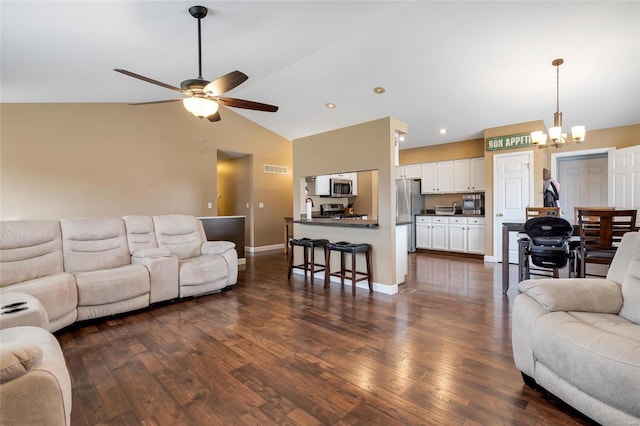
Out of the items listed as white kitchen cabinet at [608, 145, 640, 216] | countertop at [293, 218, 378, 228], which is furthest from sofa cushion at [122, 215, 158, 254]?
white kitchen cabinet at [608, 145, 640, 216]

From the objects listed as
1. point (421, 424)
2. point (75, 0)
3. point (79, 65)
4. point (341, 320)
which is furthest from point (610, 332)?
point (79, 65)

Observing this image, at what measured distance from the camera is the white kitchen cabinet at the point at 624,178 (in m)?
4.73

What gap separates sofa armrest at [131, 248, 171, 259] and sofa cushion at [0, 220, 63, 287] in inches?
26.6

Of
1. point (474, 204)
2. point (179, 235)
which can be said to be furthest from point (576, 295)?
point (474, 204)

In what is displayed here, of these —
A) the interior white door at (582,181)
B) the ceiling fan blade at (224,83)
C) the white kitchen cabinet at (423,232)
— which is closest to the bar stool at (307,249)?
the ceiling fan blade at (224,83)

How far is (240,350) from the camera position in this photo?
7.59 feet

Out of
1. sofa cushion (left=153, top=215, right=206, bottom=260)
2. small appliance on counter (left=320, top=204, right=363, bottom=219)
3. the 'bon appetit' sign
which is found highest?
the 'bon appetit' sign

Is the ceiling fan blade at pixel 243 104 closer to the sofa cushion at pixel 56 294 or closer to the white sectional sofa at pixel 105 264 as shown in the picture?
the white sectional sofa at pixel 105 264

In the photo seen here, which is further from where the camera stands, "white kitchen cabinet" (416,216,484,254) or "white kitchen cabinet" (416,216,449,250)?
"white kitchen cabinet" (416,216,449,250)

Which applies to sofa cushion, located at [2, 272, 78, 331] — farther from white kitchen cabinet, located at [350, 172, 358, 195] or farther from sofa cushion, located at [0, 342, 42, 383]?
white kitchen cabinet, located at [350, 172, 358, 195]

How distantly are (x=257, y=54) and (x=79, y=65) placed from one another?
2113mm

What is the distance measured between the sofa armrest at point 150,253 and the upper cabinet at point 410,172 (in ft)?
A: 18.1

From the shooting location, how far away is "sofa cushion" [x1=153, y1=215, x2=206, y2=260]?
155 inches

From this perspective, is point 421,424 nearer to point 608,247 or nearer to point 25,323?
point 25,323
